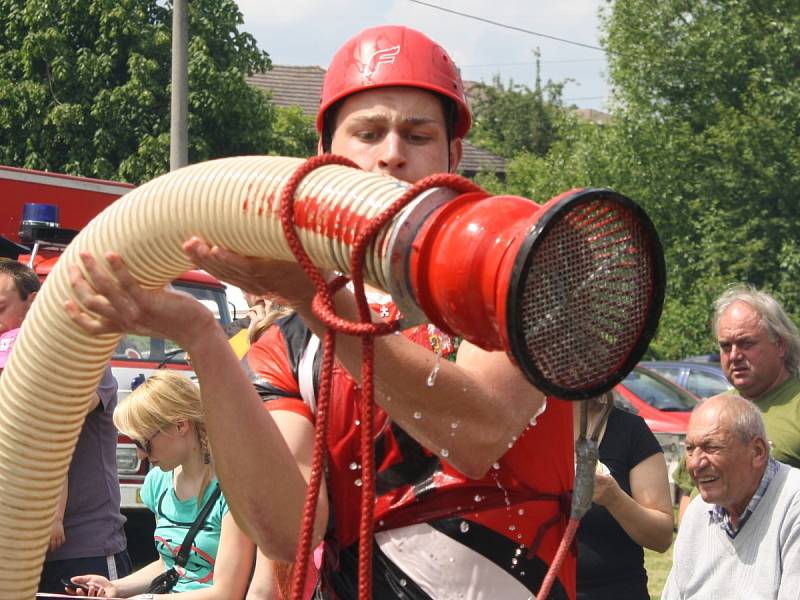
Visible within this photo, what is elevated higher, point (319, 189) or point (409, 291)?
point (319, 189)

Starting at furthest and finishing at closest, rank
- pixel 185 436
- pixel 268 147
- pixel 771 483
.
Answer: pixel 268 147 → pixel 185 436 → pixel 771 483

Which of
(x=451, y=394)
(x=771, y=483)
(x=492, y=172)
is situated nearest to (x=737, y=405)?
(x=771, y=483)

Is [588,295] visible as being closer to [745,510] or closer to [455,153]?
[455,153]

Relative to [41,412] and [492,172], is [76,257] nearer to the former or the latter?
[41,412]

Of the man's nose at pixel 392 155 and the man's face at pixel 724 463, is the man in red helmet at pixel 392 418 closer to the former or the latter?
the man's nose at pixel 392 155

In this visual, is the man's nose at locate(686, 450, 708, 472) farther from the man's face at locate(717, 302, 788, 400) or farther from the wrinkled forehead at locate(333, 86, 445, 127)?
the wrinkled forehead at locate(333, 86, 445, 127)

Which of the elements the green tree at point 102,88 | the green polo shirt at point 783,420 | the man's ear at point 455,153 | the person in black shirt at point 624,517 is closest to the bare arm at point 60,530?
the person in black shirt at point 624,517

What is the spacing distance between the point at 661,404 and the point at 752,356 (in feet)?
28.1

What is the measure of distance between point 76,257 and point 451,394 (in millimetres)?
631

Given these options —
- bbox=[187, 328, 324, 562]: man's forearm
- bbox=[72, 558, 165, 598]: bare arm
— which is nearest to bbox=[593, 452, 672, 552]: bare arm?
bbox=[72, 558, 165, 598]: bare arm

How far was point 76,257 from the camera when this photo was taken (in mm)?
1888

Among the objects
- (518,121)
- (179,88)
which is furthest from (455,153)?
(518,121)

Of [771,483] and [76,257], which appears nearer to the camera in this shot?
[76,257]

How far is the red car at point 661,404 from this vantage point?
13242mm
